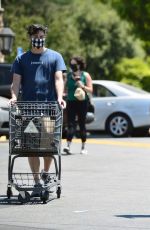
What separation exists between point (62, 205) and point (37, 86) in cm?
146

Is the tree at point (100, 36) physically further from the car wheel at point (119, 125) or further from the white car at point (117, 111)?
the car wheel at point (119, 125)

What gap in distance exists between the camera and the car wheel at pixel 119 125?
25.0 meters

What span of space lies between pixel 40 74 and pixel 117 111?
1371 cm

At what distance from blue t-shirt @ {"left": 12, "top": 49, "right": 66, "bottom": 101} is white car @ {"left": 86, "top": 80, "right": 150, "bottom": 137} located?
13.4 meters

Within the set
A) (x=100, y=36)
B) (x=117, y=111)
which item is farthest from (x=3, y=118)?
(x=100, y=36)

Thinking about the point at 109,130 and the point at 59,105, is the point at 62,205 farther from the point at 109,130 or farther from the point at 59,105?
the point at 109,130

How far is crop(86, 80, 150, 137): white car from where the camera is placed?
24844mm

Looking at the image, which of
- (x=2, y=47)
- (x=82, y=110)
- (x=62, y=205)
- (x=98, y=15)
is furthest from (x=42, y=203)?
(x=98, y=15)

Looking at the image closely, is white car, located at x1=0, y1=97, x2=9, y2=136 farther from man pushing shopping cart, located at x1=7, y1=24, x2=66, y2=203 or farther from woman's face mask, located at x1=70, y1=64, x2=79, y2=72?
man pushing shopping cart, located at x1=7, y1=24, x2=66, y2=203

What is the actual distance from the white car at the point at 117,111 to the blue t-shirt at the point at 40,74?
13.4 metres

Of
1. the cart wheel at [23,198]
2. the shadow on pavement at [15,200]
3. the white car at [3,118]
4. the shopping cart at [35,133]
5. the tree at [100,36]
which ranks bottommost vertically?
the shadow on pavement at [15,200]

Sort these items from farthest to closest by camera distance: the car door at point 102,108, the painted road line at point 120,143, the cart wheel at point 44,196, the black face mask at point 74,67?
the car door at point 102,108 → the painted road line at point 120,143 → the black face mask at point 74,67 → the cart wheel at point 44,196

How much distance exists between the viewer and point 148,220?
9609 mm

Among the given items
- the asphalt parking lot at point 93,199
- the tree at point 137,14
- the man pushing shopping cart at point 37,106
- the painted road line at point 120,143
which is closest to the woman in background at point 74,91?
the asphalt parking lot at point 93,199
